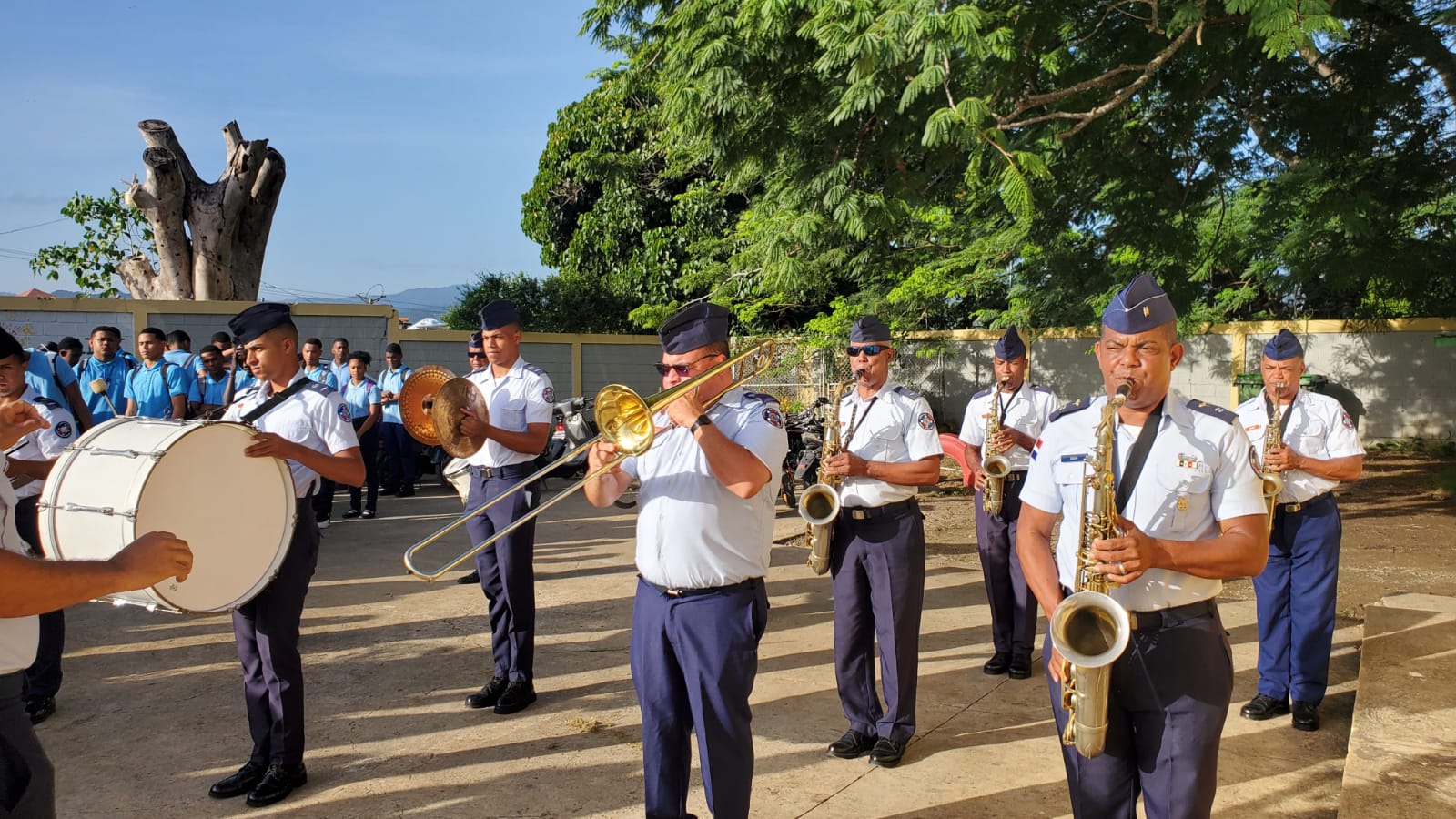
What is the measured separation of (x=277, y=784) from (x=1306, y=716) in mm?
5006

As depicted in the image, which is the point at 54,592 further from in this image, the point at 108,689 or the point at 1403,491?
the point at 1403,491

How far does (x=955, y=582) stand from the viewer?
845 cm

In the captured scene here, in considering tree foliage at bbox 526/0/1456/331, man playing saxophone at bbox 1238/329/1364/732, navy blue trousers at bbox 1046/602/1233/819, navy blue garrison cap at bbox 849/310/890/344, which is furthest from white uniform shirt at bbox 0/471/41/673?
tree foliage at bbox 526/0/1456/331

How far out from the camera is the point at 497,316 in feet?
18.4

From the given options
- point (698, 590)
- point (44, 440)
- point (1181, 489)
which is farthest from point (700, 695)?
point (44, 440)

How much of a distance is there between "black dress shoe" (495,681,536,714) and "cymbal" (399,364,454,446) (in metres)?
1.40

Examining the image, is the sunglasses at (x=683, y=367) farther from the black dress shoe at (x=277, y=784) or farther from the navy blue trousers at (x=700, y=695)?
the black dress shoe at (x=277, y=784)

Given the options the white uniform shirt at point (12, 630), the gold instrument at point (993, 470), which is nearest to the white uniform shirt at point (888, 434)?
the gold instrument at point (993, 470)

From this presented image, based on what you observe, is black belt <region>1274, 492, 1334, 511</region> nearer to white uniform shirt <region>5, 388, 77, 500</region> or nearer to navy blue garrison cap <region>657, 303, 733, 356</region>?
navy blue garrison cap <region>657, 303, 733, 356</region>

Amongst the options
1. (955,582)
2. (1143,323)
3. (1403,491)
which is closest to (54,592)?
(1143,323)

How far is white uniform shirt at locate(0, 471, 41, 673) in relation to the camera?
2.36 m

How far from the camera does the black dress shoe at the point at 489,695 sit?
17.7ft

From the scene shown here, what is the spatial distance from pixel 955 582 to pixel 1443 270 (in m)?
5.12

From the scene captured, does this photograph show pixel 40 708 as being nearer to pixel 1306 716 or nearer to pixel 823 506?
pixel 823 506
